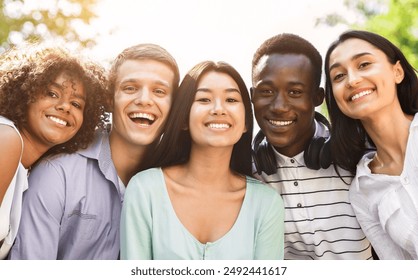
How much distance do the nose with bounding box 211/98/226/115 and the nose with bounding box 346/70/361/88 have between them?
60cm

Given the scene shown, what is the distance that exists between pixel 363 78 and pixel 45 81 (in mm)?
1481

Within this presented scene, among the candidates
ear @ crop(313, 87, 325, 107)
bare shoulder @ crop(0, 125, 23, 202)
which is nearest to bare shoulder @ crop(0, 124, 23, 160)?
bare shoulder @ crop(0, 125, 23, 202)

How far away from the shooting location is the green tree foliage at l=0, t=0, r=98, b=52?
2697mm

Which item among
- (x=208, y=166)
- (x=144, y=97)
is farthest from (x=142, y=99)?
(x=208, y=166)

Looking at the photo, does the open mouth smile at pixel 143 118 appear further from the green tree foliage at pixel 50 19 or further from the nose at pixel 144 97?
the green tree foliage at pixel 50 19

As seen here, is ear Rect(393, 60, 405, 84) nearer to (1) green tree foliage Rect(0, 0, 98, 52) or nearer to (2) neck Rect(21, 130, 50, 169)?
(1) green tree foliage Rect(0, 0, 98, 52)

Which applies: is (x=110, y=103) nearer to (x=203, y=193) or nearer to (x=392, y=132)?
(x=203, y=193)

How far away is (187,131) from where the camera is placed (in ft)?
8.30

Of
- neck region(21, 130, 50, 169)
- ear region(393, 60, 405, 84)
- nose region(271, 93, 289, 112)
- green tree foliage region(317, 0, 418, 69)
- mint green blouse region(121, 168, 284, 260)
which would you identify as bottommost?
mint green blouse region(121, 168, 284, 260)

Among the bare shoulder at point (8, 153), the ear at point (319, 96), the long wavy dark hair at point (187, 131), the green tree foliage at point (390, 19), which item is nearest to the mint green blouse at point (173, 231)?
the long wavy dark hair at point (187, 131)

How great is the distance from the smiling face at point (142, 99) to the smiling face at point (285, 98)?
468 mm

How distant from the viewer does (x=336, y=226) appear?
2.55 meters

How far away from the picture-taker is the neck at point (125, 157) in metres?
2.56
